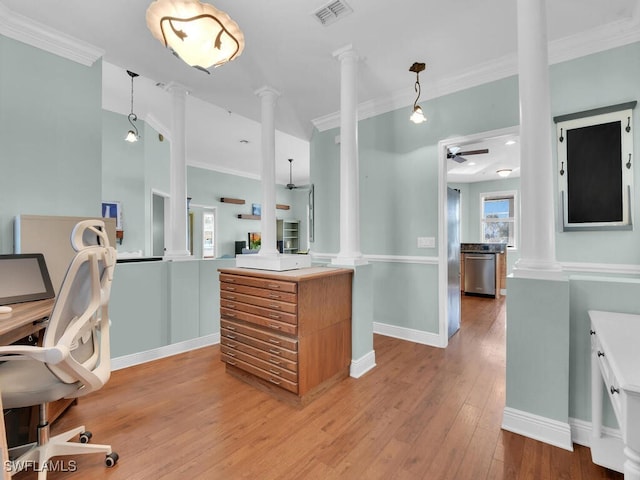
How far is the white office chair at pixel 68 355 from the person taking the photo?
126 centimetres

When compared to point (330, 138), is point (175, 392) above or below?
below

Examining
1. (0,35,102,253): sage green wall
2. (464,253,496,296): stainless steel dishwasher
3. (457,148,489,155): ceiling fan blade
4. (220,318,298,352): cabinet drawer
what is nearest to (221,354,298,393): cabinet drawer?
(220,318,298,352): cabinet drawer

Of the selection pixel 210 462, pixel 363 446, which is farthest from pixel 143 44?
pixel 363 446

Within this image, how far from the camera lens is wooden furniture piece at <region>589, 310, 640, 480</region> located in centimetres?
94

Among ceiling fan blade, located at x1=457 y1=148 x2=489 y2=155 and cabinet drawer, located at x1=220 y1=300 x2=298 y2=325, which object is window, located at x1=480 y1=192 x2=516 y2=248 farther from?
cabinet drawer, located at x1=220 y1=300 x2=298 y2=325

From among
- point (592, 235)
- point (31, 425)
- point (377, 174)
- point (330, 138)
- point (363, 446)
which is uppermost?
point (330, 138)

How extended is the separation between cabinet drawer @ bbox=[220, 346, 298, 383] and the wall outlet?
2.15 metres

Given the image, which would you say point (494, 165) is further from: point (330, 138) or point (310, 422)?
point (310, 422)

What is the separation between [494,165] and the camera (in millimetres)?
6047

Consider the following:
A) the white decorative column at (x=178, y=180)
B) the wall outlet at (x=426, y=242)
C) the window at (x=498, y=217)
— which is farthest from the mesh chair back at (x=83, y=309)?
the window at (x=498, y=217)

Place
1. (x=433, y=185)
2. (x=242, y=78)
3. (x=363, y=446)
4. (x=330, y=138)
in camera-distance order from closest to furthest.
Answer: (x=363, y=446) < (x=242, y=78) < (x=433, y=185) < (x=330, y=138)

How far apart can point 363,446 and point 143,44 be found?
3612mm

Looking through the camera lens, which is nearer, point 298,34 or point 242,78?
point 298,34

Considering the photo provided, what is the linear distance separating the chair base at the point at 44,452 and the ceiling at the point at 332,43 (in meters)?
2.86
